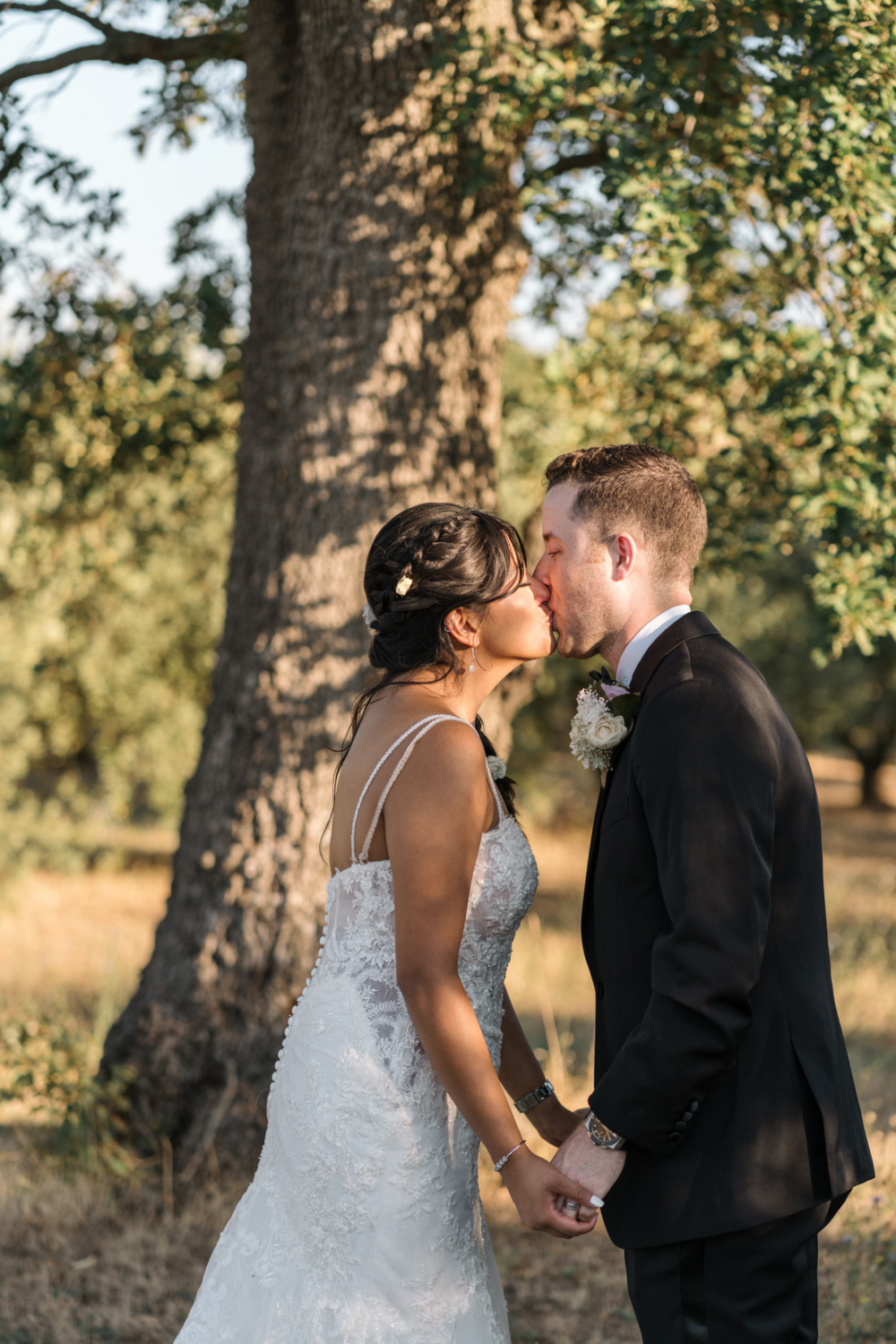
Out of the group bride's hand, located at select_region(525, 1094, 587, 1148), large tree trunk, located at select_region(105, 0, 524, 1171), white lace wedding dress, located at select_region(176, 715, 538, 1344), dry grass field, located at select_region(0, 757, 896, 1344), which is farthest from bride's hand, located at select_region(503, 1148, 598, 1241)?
large tree trunk, located at select_region(105, 0, 524, 1171)

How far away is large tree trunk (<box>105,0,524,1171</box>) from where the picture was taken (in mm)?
4836

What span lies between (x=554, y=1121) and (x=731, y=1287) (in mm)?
804

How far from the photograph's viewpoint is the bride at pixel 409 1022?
2.45m

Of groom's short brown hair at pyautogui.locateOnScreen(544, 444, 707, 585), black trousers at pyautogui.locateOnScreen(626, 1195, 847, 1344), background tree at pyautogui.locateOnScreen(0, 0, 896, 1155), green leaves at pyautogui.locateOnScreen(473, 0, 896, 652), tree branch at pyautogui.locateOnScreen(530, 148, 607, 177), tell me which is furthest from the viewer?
tree branch at pyautogui.locateOnScreen(530, 148, 607, 177)

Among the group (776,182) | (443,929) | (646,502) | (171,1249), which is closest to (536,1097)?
(443,929)

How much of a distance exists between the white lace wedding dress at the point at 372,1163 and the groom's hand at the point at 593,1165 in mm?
511

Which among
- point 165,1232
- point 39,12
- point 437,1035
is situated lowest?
point 165,1232

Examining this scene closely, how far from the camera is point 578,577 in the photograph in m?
2.48

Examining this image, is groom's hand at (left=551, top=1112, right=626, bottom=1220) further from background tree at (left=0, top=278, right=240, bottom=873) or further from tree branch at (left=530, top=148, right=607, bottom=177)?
background tree at (left=0, top=278, right=240, bottom=873)

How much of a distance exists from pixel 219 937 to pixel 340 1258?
243 centimetres

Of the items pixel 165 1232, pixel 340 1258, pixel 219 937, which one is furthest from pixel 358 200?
pixel 165 1232

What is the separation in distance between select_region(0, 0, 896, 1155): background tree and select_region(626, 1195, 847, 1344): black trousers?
289 centimetres

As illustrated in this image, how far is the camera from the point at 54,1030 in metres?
5.80

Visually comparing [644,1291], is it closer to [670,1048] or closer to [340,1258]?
[670,1048]
